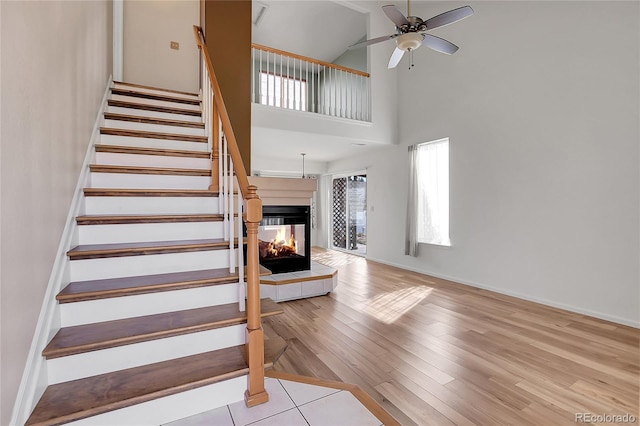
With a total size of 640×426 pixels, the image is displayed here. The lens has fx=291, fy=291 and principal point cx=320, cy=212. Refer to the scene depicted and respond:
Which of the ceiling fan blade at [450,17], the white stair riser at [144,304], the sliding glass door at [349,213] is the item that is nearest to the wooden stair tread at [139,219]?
the white stair riser at [144,304]

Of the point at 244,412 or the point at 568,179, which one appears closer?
the point at 244,412

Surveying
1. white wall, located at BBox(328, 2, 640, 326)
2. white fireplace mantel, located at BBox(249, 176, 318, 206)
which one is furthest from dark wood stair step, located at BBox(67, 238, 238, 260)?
white wall, located at BBox(328, 2, 640, 326)

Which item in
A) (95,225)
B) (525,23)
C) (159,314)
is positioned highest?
(525,23)

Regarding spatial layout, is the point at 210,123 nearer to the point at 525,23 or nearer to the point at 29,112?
the point at 29,112

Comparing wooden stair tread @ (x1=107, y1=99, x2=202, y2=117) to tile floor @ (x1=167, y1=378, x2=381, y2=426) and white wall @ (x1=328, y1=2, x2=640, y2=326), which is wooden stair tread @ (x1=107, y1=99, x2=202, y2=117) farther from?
white wall @ (x1=328, y1=2, x2=640, y2=326)

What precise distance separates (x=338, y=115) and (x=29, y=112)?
4.32 meters

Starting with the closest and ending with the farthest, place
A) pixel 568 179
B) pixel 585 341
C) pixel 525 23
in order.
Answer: pixel 585 341 → pixel 568 179 → pixel 525 23

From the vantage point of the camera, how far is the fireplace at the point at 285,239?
407 cm

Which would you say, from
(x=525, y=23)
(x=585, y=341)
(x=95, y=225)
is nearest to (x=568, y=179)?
(x=585, y=341)

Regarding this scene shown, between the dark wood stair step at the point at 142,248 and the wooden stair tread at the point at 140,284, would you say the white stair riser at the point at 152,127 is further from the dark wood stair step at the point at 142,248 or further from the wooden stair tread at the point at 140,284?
the wooden stair tread at the point at 140,284

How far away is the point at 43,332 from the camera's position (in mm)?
1367

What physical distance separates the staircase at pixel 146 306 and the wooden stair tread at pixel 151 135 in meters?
0.05

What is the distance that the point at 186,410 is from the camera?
1426 millimetres

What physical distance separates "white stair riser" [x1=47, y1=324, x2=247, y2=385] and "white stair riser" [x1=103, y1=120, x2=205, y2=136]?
2.29 metres
